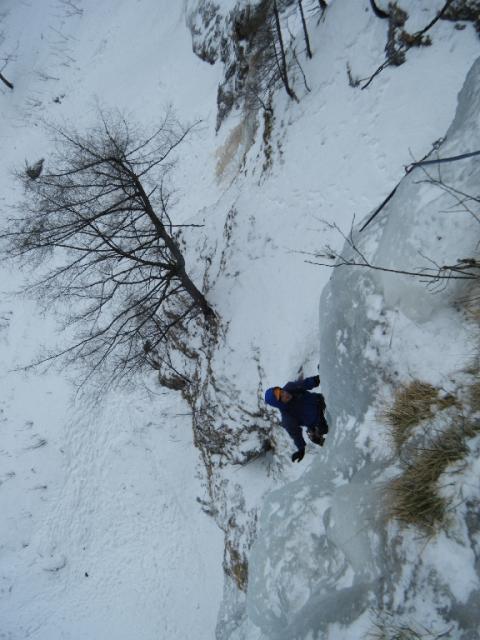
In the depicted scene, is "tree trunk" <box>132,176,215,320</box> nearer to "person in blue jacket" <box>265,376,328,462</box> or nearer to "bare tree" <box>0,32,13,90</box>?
→ "person in blue jacket" <box>265,376,328,462</box>

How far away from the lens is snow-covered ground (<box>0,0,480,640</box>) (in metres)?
2.84

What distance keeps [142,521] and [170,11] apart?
62.5 feet

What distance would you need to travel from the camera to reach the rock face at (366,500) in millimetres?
2146

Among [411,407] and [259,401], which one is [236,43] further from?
[411,407]

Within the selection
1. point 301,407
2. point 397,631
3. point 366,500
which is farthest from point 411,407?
point 301,407

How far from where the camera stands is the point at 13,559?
9055mm

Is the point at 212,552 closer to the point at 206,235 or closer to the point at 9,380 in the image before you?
the point at 206,235

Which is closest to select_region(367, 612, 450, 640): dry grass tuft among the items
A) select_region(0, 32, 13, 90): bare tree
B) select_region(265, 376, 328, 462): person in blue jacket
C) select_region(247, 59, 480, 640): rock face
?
select_region(247, 59, 480, 640): rock face

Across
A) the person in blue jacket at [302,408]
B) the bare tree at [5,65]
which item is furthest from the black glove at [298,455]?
the bare tree at [5,65]

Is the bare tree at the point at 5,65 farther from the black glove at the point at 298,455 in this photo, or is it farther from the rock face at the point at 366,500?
the black glove at the point at 298,455

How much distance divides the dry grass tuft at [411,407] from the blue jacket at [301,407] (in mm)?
1753

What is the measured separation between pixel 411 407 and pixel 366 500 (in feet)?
2.49

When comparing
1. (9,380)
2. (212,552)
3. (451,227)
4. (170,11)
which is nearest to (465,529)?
(451,227)

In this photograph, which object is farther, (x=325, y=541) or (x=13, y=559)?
(x=13, y=559)
